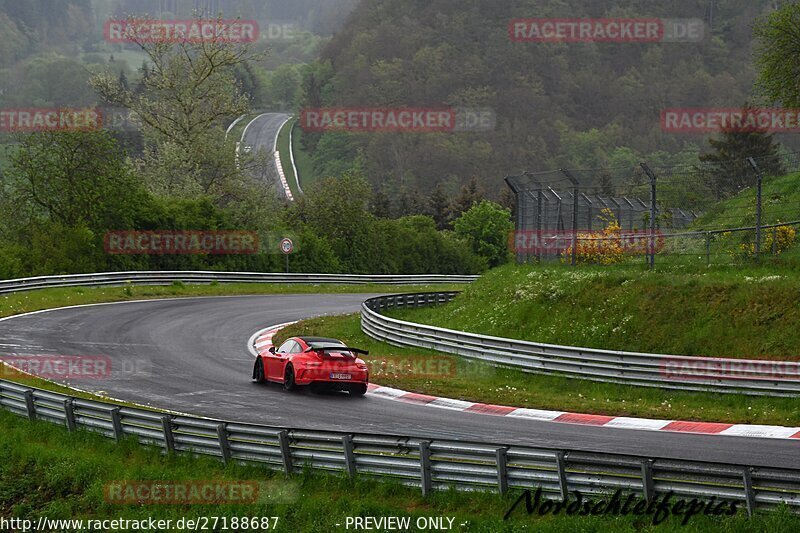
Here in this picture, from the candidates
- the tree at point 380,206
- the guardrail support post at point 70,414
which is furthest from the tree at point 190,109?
the guardrail support post at point 70,414

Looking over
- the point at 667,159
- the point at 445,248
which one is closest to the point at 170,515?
the point at 445,248

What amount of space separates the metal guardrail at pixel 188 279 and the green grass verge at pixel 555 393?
19247 millimetres

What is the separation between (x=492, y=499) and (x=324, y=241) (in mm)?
53223

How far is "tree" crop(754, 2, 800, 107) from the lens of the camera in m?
44.7

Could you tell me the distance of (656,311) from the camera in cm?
2245

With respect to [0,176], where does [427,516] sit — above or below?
below

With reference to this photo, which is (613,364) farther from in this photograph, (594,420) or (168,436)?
(168,436)

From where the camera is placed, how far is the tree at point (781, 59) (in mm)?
44688

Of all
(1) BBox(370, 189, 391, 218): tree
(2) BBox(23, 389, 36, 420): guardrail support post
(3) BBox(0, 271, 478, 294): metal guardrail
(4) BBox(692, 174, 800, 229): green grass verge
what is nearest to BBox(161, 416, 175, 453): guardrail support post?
(2) BBox(23, 389, 36, 420): guardrail support post

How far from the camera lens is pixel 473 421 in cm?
1734

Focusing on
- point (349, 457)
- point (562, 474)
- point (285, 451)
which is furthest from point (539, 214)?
point (562, 474)

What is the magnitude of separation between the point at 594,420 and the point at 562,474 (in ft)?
21.2

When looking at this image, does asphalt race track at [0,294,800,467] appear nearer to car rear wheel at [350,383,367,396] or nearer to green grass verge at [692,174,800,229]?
car rear wheel at [350,383,367,396]

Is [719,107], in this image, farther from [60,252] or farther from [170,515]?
[170,515]
